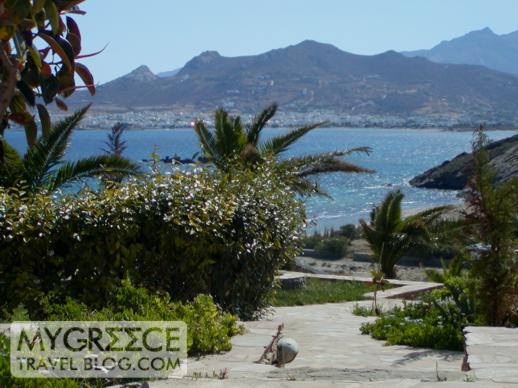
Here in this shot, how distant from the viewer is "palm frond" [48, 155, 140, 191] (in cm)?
1355

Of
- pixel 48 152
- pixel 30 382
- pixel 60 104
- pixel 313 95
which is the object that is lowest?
pixel 30 382

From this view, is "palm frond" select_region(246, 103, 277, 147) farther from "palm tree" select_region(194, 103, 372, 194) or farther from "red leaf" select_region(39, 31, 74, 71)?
"red leaf" select_region(39, 31, 74, 71)

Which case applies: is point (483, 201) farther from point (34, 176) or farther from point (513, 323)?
point (34, 176)

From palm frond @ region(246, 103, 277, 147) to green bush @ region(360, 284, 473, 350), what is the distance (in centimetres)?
790

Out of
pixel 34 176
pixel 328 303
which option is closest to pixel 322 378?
pixel 328 303

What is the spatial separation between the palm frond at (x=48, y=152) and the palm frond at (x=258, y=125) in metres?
3.83

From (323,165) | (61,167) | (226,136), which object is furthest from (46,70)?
(323,165)

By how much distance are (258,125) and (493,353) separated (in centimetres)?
1127

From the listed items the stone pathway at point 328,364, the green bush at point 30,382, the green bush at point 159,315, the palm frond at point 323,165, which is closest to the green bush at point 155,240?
the green bush at point 159,315

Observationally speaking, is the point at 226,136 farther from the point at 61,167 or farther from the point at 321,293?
the point at 321,293

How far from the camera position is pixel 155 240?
8352 mm

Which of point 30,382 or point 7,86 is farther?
point 7,86

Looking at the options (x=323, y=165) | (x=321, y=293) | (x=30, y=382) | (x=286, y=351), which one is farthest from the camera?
(x=323, y=165)

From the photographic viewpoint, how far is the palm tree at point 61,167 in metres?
13.3
